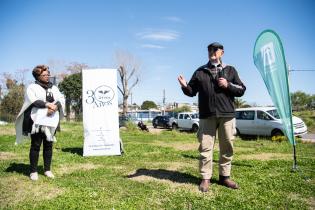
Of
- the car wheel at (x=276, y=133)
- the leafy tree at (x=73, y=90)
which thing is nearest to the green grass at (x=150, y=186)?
the car wheel at (x=276, y=133)

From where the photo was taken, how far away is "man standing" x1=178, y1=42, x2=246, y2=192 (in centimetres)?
480

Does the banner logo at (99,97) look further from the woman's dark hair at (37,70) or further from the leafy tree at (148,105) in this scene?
the leafy tree at (148,105)

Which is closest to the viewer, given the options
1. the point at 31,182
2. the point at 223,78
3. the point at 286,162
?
the point at 223,78

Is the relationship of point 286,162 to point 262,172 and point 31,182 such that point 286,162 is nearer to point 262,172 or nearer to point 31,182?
point 262,172

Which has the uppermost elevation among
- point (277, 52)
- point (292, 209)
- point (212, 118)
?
point (277, 52)

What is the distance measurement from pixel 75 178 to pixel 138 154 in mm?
3101

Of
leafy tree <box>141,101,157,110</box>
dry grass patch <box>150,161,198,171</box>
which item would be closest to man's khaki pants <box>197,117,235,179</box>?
dry grass patch <box>150,161,198,171</box>

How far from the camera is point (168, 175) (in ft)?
19.3

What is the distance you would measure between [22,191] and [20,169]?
178 cm

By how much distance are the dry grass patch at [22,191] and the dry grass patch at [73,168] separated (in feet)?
2.78

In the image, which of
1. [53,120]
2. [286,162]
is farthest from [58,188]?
[286,162]

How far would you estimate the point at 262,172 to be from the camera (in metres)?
6.12

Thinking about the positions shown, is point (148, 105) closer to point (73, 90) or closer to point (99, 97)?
point (73, 90)

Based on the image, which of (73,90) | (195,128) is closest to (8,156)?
(195,128)
